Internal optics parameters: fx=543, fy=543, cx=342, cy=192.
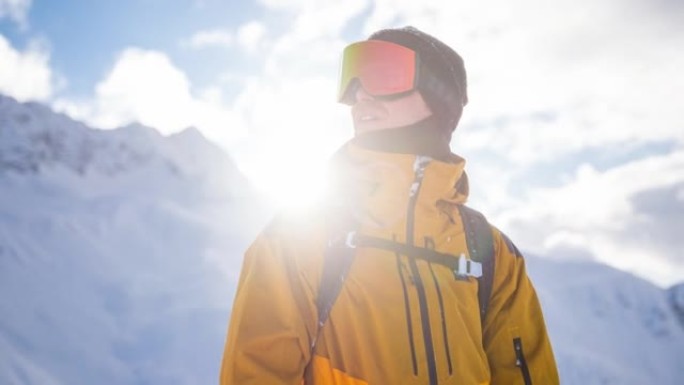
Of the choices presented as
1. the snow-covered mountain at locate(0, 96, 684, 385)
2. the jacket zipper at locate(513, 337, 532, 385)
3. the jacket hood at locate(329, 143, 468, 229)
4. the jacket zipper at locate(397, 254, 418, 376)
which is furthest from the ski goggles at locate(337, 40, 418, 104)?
the snow-covered mountain at locate(0, 96, 684, 385)

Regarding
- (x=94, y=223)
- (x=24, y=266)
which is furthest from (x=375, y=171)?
(x=94, y=223)

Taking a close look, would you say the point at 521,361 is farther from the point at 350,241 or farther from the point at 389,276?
the point at 350,241

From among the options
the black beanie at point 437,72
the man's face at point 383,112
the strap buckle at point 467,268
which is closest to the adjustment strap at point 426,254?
the strap buckle at point 467,268

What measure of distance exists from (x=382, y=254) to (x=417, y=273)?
0.17 m

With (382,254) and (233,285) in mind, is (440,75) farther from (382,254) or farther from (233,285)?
(233,285)

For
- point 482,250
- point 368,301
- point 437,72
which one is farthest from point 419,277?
point 437,72

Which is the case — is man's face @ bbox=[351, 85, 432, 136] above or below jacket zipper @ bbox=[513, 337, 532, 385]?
above

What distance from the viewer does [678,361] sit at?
15850 cm

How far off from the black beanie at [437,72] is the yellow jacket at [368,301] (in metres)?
0.48

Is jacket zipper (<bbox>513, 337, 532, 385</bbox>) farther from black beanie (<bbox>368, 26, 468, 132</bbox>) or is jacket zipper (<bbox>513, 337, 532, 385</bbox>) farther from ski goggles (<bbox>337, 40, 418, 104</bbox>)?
ski goggles (<bbox>337, 40, 418, 104</bbox>)

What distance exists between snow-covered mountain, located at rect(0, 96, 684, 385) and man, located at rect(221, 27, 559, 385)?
59580mm

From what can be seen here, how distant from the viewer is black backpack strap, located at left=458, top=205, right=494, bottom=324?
8.69ft

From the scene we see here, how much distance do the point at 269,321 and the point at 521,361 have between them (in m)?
1.32

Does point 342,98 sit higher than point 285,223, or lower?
higher
